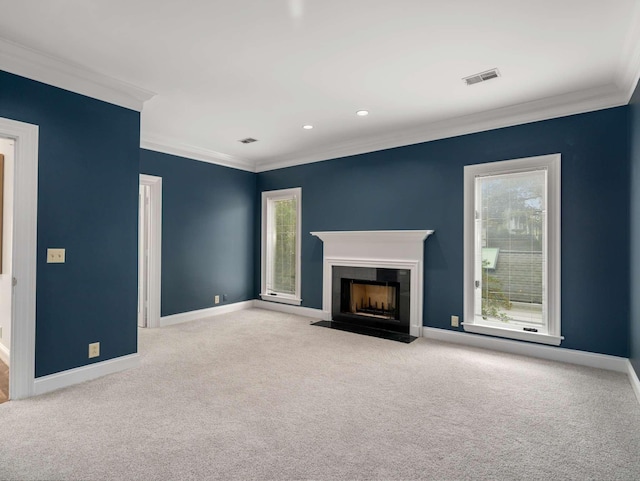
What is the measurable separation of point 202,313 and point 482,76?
492cm

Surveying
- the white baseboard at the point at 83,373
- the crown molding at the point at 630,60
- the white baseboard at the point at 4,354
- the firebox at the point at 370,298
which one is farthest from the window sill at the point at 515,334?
the white baseboard at the point at 4,354

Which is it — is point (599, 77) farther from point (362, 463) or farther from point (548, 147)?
point (362, 463)

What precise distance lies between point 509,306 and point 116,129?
14.7 feet

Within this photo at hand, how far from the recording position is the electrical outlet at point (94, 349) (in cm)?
322

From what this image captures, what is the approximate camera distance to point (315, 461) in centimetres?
204

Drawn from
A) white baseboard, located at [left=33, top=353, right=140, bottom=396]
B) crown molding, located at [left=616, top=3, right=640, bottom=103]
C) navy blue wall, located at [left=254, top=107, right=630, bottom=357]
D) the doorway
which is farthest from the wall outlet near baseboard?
crown molding, located at [left=616, top=3, right=640, bottom=103]

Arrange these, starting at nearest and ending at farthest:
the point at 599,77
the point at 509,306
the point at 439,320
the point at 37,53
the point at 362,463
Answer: the point at 362,463, the point at 37,53, the point at 599,77, the point at 509,306, the point at 439,320

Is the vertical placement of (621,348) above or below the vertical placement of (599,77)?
below

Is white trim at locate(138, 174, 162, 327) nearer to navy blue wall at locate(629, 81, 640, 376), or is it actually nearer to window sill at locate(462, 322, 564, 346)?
window sill at locate(462, 322, 564, 346)

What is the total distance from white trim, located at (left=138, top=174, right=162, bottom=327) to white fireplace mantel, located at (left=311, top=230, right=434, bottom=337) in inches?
90.7

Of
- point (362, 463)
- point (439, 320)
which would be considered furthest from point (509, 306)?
point (362, 463)

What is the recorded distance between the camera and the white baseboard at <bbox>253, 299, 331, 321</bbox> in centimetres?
572

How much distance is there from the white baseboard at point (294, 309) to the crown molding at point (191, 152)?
2.43 meters

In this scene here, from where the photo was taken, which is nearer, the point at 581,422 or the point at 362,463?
the point at 362,463
